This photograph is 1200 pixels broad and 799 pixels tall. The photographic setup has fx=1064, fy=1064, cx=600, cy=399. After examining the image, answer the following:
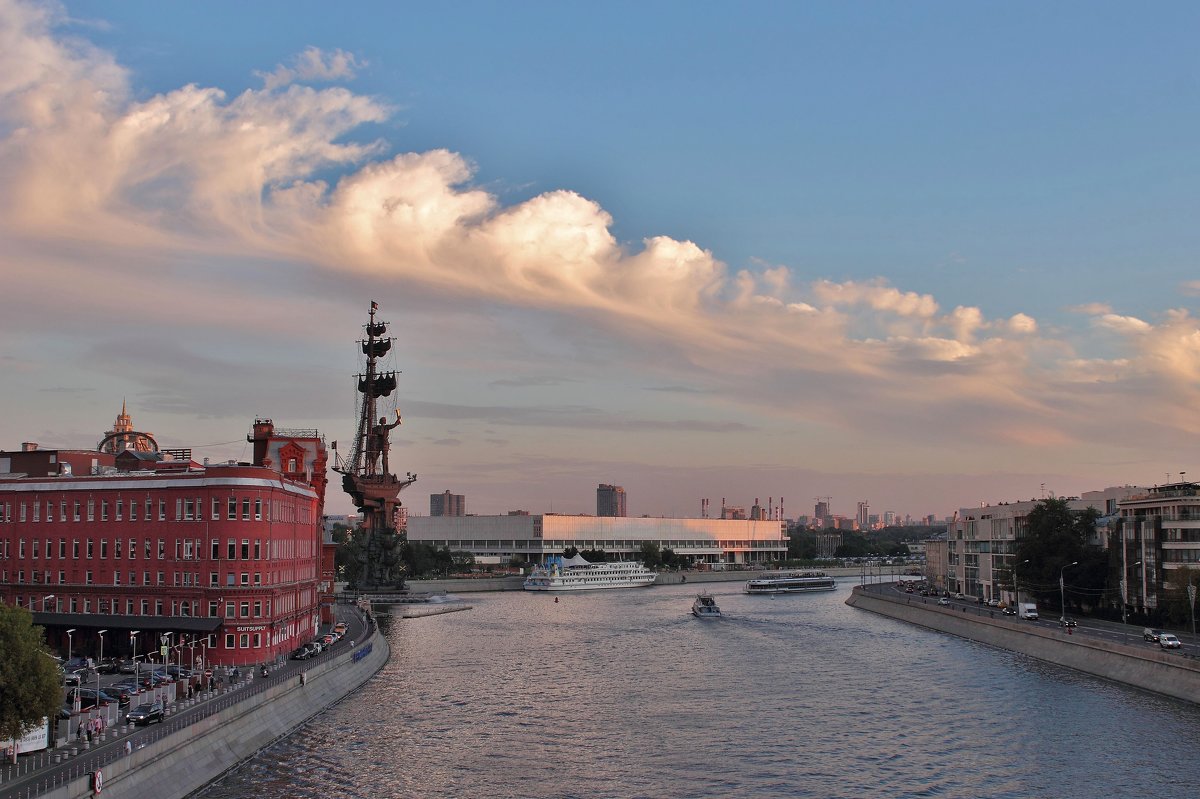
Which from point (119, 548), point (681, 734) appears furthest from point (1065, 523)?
point (119, 548)

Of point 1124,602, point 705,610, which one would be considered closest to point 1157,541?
point 1124,602

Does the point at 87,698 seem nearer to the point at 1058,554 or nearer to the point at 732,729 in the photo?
the point at 732,729

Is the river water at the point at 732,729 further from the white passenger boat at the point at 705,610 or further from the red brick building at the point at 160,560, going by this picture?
the white passenger boat at the point at 705,610

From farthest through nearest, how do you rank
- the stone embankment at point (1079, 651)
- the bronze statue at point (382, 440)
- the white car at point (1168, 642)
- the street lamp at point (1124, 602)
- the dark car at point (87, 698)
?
1. the bronze statue at point (382, 440)
2. the street lamp at point (1124, 602)
3. the white car at point (1168, 642)
4. the stone embankment at point (1079, 651)
5. the dark car at point (87, 698)

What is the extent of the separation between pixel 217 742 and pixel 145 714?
3546 mm

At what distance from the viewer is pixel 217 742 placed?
5022cm

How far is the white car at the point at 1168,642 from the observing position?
75938mm

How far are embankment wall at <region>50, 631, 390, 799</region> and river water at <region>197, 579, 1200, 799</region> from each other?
1.08 metres

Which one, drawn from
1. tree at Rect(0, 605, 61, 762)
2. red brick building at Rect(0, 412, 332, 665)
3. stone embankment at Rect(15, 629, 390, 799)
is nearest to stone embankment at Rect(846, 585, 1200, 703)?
stone embankment at Rect(15, 629, 390, 799)

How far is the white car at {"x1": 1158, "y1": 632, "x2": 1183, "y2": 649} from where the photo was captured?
75.9 metres

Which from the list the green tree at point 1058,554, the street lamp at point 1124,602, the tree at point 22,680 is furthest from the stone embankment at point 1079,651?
the tree at point 22,680

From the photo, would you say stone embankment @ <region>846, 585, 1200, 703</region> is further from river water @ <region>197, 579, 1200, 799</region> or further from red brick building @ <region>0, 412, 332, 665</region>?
red brick building @ <region>0, 412, 332, 665</region>

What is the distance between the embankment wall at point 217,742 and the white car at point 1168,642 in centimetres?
5820

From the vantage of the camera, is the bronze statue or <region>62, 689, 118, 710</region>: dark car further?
the bronze statue
